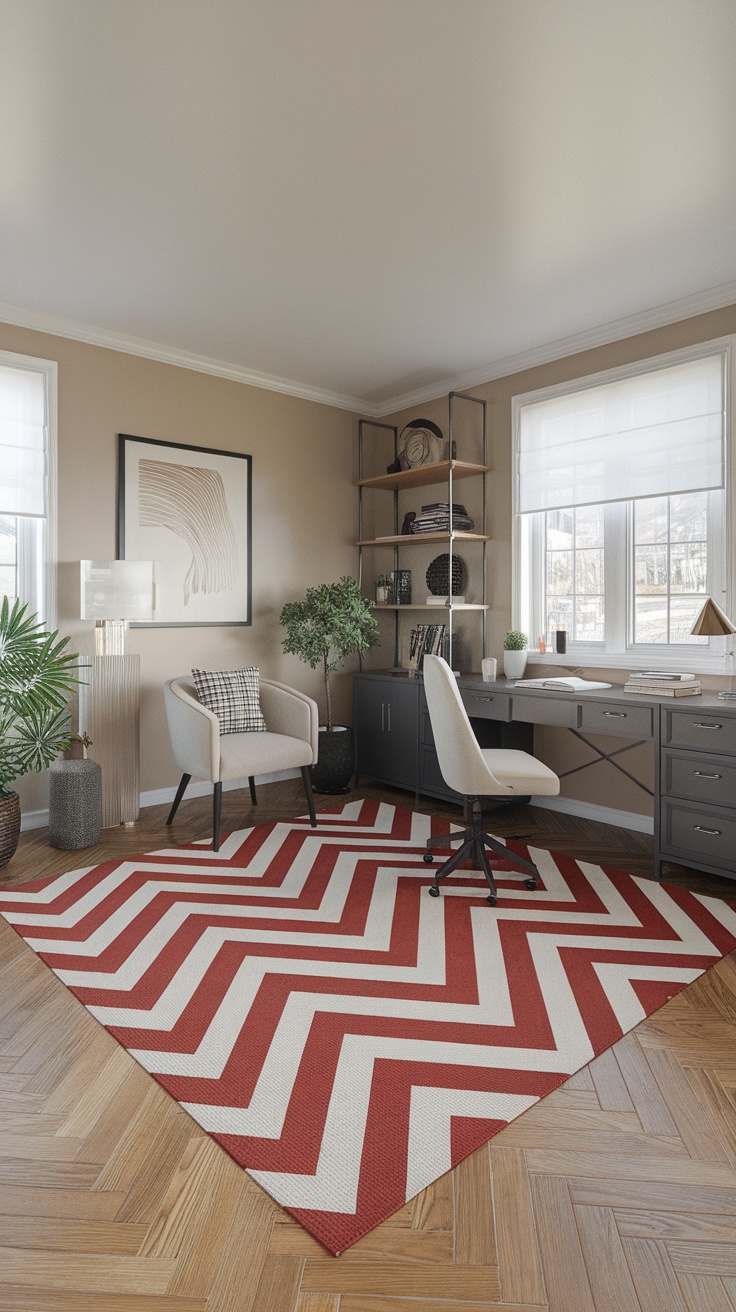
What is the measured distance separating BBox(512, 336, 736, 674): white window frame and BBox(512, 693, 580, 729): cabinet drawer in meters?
0.62

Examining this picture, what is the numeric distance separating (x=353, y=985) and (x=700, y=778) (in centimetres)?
169

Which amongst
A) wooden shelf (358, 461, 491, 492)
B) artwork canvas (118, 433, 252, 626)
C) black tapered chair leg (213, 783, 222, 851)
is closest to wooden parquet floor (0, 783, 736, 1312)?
black tapered chair leg (213, 783, 222, 851)

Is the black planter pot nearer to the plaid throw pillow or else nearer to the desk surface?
the plaid throw pillow

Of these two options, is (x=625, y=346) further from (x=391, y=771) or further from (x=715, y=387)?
(x=391, y=771)

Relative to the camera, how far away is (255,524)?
4.82m

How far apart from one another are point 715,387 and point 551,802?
93.0 inches

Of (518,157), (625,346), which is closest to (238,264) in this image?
(518,157)

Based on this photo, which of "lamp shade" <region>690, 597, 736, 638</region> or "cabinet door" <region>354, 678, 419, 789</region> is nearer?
"lamp shade" <region>690, 597, 736, 638</region>

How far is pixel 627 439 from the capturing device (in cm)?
387

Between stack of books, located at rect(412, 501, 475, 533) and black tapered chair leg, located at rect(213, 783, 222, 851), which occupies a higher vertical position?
stack of books, located at rect(412, 501, 475, 533)

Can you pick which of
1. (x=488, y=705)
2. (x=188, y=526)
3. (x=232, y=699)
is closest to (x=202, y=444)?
(x=188, y=526)

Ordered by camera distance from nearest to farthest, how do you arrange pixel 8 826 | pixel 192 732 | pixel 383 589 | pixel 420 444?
pixel 8 826, pixel 192 732, pixel 420 444, pixel 383 589

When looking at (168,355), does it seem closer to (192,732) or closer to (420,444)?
(420,444)

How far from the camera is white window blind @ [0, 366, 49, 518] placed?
372 centimetres
